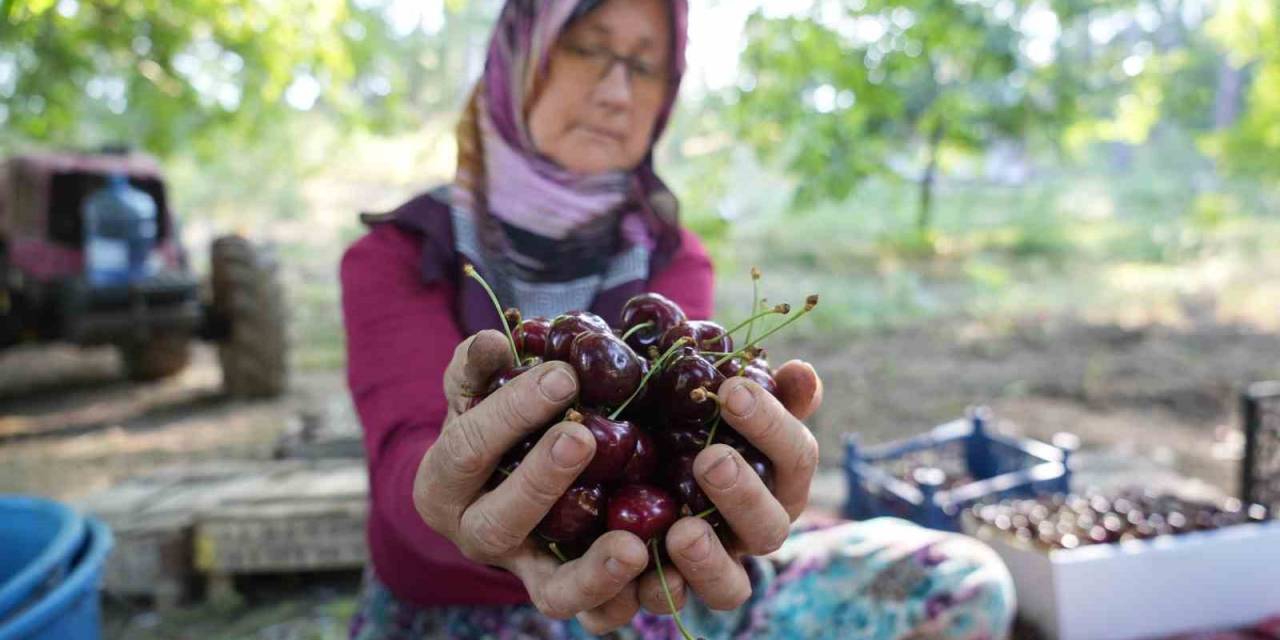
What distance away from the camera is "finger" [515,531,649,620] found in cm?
100

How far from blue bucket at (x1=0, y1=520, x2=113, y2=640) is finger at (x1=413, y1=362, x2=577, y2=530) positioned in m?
1.20

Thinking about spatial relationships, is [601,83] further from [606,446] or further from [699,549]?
[699,549]

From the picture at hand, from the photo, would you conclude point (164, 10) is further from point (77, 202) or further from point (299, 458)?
point (299, 458)

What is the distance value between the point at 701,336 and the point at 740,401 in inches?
9.6

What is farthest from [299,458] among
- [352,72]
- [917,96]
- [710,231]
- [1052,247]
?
[1052,247]

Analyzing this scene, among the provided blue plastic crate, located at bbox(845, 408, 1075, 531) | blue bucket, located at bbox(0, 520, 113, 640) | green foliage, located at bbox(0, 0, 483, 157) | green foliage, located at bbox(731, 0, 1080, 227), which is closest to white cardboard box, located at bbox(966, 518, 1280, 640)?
blue plastic crate, located at bbox(845, 408, 1075, 531)

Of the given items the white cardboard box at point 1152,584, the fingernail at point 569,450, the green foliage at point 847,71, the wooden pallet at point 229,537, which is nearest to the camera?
the fingernail at point 569,450

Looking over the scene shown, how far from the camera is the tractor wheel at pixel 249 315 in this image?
595 centimetres

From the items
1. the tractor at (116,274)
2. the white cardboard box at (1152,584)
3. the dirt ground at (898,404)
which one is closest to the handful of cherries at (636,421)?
the white cardboard box at (1152,584)

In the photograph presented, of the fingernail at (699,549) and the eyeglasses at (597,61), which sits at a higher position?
the eyeglasses at (597,61)

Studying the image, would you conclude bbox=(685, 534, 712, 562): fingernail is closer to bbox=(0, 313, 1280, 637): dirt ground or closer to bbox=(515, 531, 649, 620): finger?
bbox=(515, 531, 649, 620): finger

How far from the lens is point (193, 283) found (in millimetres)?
5852

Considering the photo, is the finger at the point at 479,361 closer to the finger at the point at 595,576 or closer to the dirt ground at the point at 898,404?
the finger at the point at 595,576

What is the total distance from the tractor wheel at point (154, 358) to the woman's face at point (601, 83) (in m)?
5.54
